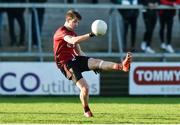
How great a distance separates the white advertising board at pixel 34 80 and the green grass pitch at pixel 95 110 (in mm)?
380

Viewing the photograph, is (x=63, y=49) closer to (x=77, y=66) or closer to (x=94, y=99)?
(x=77, y=66)

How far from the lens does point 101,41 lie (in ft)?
74.7

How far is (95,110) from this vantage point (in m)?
16.2

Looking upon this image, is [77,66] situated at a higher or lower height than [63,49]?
lower

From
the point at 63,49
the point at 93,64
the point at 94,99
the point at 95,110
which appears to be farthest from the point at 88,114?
the point at 94,99

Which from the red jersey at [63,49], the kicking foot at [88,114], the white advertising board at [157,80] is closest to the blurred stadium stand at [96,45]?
the white advertising board at [157,80]

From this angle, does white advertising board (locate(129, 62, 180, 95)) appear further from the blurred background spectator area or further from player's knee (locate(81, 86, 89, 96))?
player's knee (locate(81, 86, 89, 96))

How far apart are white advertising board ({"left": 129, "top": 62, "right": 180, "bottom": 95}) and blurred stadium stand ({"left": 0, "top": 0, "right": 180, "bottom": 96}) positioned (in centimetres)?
31

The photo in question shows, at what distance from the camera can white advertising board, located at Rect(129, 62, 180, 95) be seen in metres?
21.1

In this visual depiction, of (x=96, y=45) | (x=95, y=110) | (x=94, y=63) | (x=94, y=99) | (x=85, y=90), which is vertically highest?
(x=94, y=63)

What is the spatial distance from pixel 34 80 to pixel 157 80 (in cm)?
349

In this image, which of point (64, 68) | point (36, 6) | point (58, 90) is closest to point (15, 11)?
point (36, 6)

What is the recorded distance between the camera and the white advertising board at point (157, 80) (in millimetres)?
21141

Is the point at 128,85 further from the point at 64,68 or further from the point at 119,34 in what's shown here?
the point at 64,68
